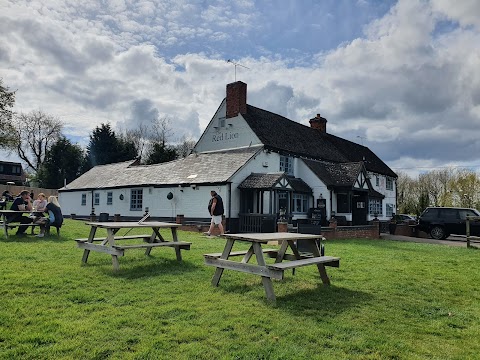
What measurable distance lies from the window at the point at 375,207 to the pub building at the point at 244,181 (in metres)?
0.09

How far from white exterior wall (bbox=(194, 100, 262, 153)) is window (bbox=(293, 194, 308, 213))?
4.25 m

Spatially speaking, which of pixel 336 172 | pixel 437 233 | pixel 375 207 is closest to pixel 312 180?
pixel 336 172

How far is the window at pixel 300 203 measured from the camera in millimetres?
24516

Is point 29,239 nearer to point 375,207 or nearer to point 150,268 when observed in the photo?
point 150,268

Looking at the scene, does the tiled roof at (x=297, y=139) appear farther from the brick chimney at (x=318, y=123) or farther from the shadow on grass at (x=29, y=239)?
the shadow on grass at (x=29, y=239)

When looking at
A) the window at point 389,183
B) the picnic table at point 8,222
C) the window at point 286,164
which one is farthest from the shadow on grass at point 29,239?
the window at point 389,183

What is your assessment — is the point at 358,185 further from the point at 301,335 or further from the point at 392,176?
the point at 301,335

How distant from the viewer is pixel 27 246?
10242 mm

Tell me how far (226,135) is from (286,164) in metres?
4.93

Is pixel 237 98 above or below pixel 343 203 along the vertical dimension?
above

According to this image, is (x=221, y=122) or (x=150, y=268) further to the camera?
(x=221, y=122)

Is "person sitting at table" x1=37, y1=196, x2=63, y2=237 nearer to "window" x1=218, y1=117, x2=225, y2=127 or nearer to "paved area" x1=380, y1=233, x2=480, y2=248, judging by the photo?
"paved area" x1=380, y1=233, x2=480, y2=248

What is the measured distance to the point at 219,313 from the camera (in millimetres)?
5285

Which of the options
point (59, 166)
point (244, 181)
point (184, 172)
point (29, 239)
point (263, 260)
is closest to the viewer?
point (263, 260)
